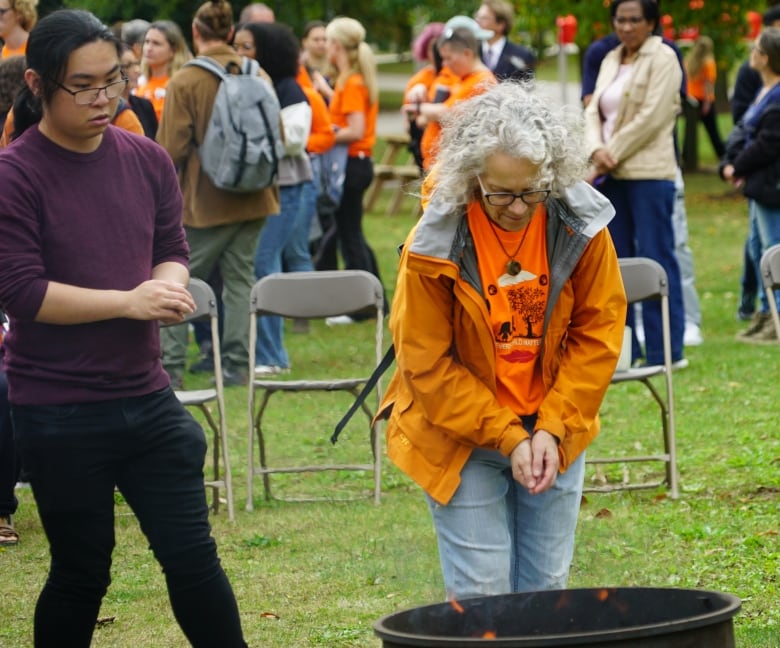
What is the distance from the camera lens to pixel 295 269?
10859 millimetres

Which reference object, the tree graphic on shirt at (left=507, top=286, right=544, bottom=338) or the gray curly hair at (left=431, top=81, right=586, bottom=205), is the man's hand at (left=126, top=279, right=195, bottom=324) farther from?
the tree graphic on shirt at (left=507, top=286, right=544, bottom=338)

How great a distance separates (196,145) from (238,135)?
317mm

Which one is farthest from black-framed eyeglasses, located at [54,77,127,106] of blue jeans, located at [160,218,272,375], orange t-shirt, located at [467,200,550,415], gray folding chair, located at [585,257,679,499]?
blue jeans, located at [160,218,272,375]

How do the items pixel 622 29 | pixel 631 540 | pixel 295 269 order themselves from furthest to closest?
pixel 295 269
pixel 622 29
pixel 631 540

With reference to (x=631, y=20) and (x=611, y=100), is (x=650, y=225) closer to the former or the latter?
(x=611, y=100)

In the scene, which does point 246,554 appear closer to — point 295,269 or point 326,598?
point 326,598

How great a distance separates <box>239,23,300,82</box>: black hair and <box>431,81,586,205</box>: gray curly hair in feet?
20.5

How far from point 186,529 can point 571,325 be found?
3.90 ft

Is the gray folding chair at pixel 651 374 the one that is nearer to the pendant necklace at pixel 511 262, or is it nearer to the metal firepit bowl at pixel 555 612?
the pendant necklace at pixel 511 262

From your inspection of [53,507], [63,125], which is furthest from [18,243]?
[53,507]

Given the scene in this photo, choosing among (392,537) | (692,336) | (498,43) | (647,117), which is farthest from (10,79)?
(498,43)

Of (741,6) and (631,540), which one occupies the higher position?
(741,6)

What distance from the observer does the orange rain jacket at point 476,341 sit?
11.8ft

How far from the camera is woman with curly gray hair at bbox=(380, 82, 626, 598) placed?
357cm
